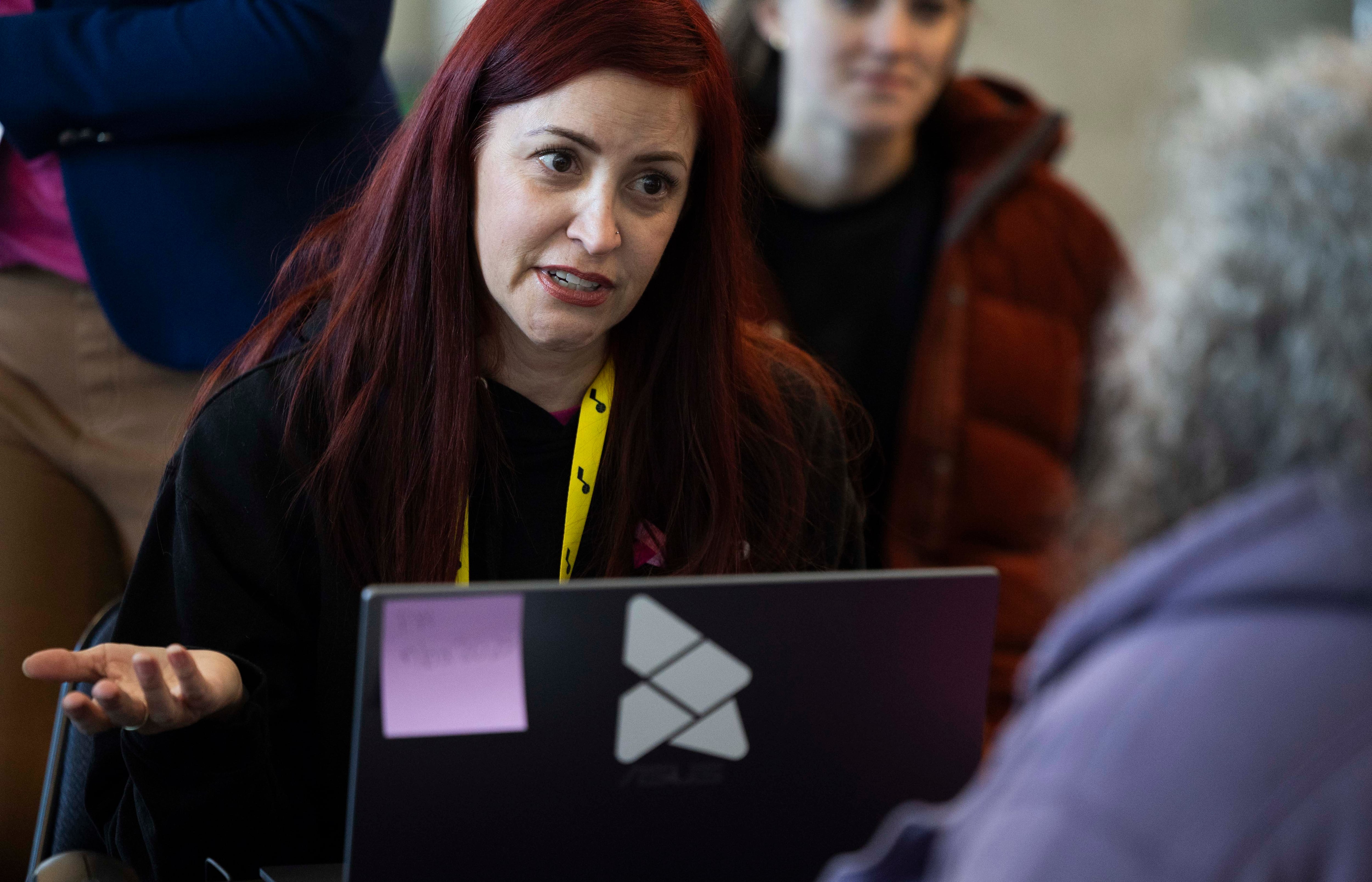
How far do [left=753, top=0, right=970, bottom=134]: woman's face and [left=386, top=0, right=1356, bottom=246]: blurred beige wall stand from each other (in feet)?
5.22

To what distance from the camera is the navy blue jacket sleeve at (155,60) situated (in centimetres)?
168

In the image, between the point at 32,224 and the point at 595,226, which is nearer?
the point at 595,226

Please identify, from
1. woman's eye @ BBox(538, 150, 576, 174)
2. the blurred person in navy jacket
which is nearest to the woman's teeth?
woman's eye @ BBox(538, 150, 576, 174)

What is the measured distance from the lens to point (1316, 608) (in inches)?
25.1

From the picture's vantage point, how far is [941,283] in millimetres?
2494

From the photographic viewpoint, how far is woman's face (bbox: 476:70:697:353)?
1.45m

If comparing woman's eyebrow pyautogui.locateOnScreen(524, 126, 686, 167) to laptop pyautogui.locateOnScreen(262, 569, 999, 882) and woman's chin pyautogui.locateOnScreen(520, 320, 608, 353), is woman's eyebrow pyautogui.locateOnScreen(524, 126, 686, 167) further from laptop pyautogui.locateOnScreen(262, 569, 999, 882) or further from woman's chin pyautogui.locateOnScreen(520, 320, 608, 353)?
laptop pyautogui.locateOnScreen(262, 569, 999, 882)


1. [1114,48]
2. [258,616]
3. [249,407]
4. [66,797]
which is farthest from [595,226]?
[1114,48]

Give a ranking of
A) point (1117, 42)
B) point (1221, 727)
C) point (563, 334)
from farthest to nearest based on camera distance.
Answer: point (1117, 42)
point (563, 334)
point (1221, 727)

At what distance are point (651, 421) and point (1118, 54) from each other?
3086 mm

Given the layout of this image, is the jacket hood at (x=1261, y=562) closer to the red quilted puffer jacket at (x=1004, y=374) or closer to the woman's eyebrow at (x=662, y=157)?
the woman's eyebrow at (x=662, y=157)

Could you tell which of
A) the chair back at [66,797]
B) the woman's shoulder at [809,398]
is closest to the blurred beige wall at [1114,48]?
the woman's shoulder at [809,398]

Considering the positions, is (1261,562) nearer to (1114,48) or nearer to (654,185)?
(654,185)

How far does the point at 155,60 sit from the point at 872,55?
1.28 metres
